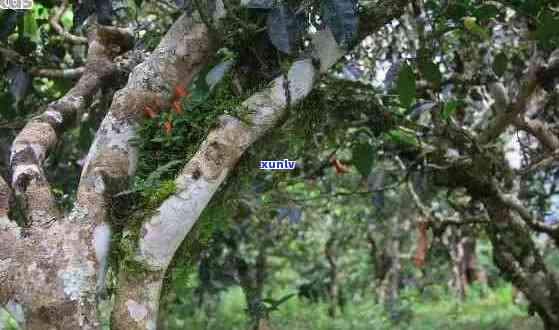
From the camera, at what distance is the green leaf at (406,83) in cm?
316

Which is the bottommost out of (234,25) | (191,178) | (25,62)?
(191,178)

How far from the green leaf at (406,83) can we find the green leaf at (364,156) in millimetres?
447

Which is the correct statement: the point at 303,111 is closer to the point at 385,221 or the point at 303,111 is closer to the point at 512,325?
the point at 512,325

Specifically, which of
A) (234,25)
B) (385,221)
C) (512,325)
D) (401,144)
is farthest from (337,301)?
(234,25)

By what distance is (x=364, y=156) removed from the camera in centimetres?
359

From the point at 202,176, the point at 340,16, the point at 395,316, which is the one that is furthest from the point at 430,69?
the point at 395,316

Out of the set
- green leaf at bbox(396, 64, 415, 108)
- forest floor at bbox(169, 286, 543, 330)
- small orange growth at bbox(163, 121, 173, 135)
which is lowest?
forest floor at bbox(169, 286, 543, 330)

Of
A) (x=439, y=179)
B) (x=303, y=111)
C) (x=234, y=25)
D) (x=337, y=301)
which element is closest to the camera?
(x=234, y=25)

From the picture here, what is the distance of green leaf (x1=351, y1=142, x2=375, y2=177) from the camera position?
3590mm

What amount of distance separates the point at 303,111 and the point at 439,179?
146 centimetres

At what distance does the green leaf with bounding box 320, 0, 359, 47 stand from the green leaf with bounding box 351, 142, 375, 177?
4.59ft

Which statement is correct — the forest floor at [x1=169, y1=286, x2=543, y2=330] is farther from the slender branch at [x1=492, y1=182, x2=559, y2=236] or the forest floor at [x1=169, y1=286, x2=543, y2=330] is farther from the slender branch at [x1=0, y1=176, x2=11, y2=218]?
the slender branch at [x1=0, y1=176, x2=11, y2=218]

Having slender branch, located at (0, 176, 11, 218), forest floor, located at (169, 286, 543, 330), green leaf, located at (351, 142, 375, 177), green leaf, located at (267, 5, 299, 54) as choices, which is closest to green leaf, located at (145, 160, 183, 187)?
slender branch, located at (0, 176, 11, 218)

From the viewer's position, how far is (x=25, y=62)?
→ 3396mm
